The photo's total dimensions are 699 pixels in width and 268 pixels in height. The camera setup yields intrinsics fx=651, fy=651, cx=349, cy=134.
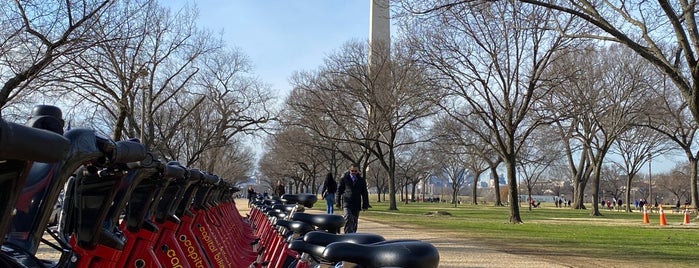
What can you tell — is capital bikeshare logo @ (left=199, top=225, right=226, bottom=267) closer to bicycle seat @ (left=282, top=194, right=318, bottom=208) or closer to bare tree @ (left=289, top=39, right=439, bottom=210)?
bicycle seat @ (left=282, top=194, right=318, bottom=208)

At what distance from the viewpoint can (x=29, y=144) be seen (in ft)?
4.71

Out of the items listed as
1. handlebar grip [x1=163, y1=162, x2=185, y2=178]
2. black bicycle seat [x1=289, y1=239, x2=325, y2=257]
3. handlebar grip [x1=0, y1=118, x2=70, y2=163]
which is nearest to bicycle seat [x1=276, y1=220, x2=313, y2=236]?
handlebar grip [x1=163, y1=162, x2=185, y2=178]

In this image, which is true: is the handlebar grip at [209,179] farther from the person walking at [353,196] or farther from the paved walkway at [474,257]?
the person walking at [353,196]

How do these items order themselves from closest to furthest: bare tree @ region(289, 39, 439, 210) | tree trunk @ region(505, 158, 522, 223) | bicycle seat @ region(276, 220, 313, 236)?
bicycle seat @ region(276, 220, 313, 236)
tree trunk @ region(505, 158, 522, 223)
bare tree @ region(289, 39, 439, 210)

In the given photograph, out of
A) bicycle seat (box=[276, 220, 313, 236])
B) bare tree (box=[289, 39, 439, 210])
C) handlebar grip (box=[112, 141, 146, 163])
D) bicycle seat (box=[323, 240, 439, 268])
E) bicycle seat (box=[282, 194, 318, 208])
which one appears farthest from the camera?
bare tree (box=[289, 39, 439, 210])

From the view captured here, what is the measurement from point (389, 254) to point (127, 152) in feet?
3.64

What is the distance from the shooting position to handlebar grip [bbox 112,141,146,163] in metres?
2.47

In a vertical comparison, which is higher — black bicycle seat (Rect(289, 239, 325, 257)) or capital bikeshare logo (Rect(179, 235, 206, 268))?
black bicycle seat (Rect(289, 239, 325, 257))

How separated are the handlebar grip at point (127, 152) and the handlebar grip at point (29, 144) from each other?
93cm

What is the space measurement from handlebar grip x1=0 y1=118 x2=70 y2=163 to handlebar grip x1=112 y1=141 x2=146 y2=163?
0.93 metres

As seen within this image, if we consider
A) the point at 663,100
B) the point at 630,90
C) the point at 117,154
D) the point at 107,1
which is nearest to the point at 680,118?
the point at 663,100

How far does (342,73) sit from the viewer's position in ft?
102

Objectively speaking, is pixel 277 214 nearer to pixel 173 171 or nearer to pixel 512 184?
pixel 173 171

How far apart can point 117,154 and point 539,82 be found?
20.6 metres
